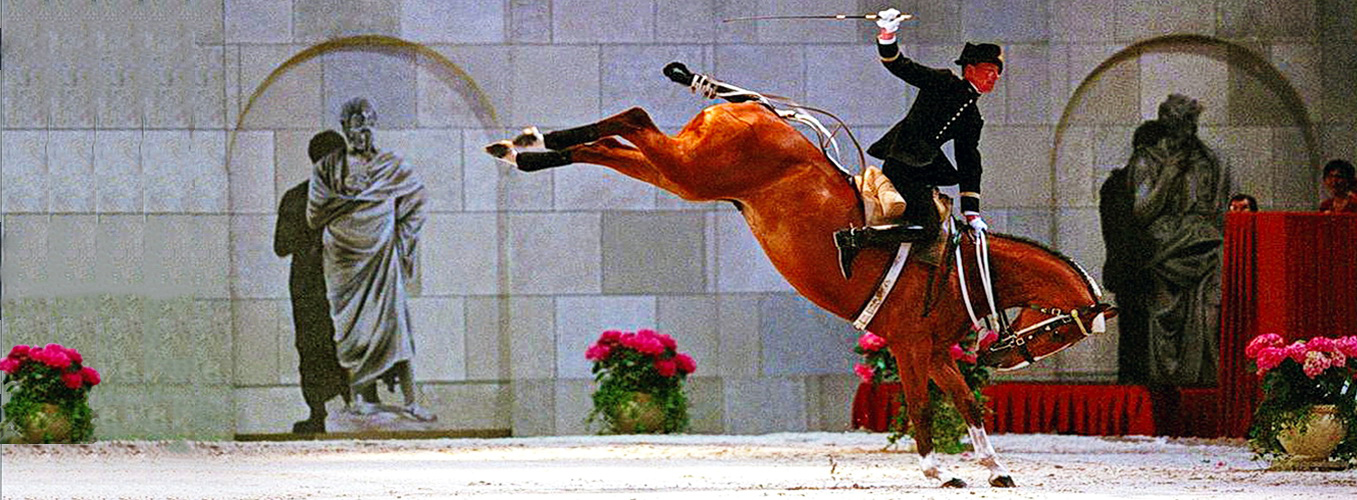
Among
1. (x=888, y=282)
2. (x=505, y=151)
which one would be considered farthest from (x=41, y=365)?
(x=888, y=282)

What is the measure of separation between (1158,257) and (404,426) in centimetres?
627

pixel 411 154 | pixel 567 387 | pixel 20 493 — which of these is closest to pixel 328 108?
pixel 411 154

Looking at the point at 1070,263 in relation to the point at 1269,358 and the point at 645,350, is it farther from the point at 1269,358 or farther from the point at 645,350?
the point at 645,350

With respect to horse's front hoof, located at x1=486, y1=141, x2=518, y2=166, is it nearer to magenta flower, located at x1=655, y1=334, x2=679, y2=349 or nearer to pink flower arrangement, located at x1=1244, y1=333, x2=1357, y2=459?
pink flower arrangement, located at x1=1244, y1=333, x2=1357, y2=459

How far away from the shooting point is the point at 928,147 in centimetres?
862

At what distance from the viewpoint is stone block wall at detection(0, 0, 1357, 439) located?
14016mm

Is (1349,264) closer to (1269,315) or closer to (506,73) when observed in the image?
(1269,315)

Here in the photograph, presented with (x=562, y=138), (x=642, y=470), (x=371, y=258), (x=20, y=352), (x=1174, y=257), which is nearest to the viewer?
(x=562, y=138)

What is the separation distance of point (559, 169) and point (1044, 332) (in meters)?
6.26

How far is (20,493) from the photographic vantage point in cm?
859

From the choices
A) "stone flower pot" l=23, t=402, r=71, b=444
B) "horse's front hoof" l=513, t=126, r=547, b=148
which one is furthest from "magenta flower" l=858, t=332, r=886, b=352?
"stone flower pot" l=23, t=402, r=71, b=444

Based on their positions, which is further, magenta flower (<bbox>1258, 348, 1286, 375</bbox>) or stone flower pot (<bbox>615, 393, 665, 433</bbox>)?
stone flower pot (<bbox>615, 393, 665, 433</bbox>)

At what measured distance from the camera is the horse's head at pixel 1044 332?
8711mm

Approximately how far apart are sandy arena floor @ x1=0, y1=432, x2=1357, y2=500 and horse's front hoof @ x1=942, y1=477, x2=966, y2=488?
0.12m
